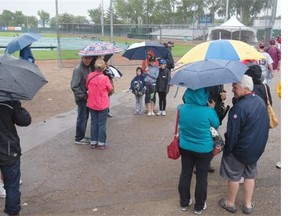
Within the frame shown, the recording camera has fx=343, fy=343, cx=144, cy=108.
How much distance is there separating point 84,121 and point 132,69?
11.9 m

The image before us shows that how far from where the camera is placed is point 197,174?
4.02m

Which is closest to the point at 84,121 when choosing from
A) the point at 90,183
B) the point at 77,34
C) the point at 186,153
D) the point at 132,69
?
the point at 90,183

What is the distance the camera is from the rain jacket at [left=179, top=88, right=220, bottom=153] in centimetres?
378

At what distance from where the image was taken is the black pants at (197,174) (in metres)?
3.96

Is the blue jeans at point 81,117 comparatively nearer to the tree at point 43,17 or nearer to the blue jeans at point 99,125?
the blue jeans at point 99,125

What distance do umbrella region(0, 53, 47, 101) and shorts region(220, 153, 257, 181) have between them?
2.30m

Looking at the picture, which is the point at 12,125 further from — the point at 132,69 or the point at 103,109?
the point at 132,69

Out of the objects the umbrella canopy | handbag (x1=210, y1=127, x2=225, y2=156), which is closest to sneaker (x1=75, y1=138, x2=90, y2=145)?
the umbrella canopy

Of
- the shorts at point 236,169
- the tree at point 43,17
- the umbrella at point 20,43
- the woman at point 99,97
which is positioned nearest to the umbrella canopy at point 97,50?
the woman at point 99,97

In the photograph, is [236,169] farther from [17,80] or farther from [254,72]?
[17,80]

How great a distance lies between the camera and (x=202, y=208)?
4105 millimetres

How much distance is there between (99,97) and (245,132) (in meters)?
3.00

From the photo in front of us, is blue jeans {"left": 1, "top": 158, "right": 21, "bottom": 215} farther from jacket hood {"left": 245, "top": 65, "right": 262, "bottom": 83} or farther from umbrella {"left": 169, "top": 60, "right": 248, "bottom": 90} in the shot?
jacket hood {"left": 245, "top": 65, "right": 262, "bottom": 83}

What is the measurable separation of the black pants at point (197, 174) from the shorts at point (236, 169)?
0.74 ft
